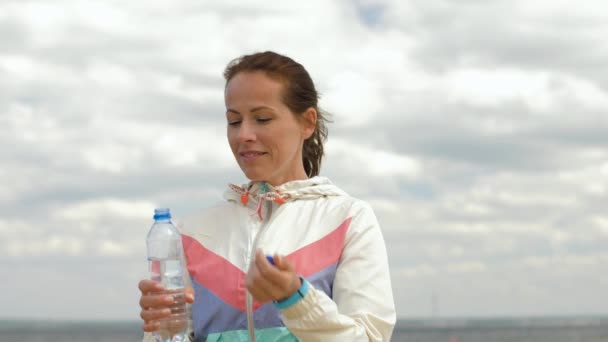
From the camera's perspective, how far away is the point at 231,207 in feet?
14.5

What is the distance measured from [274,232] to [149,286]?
55 centimetres

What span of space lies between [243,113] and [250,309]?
0.77 meters

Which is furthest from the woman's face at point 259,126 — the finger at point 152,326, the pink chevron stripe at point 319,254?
the finger at point 152,326

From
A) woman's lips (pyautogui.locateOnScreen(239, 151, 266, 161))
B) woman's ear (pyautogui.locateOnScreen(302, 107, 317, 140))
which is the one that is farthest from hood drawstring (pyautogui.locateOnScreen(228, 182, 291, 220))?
woman's ear (pyautogui.locateOnScreen(302, 107, 317, 140))

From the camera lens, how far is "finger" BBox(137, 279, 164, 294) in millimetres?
3918

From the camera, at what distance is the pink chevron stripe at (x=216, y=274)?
160 inches

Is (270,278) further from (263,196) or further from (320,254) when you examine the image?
(263,196)

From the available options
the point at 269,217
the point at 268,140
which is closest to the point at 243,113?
the point at 268,140

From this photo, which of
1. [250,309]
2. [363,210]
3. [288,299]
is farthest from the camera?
[363,210]

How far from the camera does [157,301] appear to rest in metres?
3.91

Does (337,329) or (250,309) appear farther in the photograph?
(250,309)

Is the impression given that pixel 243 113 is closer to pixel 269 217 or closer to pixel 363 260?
pixel 269 217

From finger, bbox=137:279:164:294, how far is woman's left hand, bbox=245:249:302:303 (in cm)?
54

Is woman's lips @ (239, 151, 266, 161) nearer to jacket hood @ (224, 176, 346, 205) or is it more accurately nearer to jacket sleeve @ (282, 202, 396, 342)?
jacket hood @ (224, 176, 346, 205)
